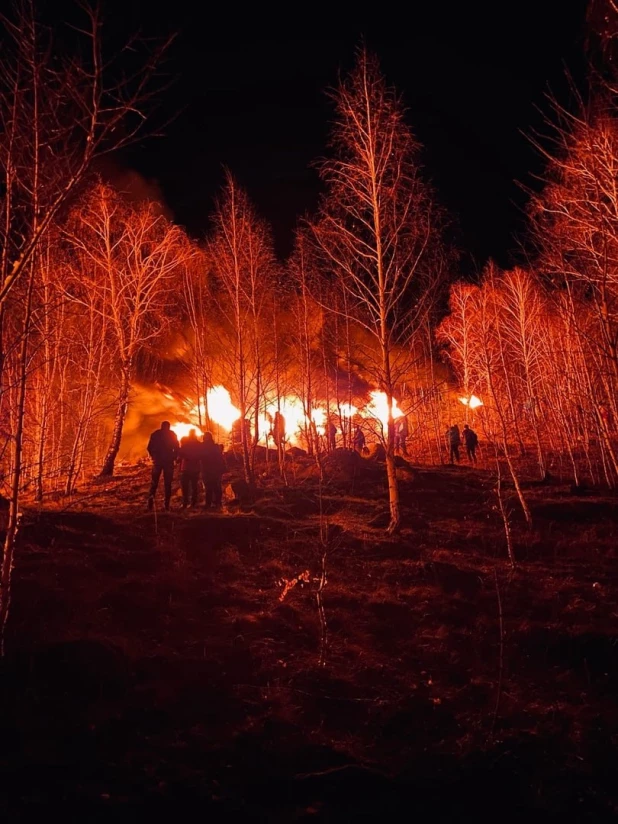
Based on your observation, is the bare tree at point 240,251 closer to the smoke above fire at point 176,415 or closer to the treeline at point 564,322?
the smoke above fire at point 176,415

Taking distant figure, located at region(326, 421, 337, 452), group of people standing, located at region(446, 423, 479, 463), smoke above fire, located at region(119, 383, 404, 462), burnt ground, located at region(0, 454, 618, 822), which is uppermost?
smoke above fire, located at region(119, 383, 404, 462)

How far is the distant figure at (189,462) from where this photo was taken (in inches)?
431

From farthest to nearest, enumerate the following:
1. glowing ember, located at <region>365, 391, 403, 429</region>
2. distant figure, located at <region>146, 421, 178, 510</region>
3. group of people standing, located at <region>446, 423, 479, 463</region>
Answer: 1. group of people standing, located at <region>446, 423, 479, 463</region>
2. glowing ember, located at <region>365, 391, 403, 429</region>
3. distant figure, located at <region>146, 421, 178, 510</region>

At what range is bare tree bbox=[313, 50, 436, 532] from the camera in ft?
34.8

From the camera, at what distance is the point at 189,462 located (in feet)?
36.2

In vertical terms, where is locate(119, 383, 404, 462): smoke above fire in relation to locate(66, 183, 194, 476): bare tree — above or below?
below

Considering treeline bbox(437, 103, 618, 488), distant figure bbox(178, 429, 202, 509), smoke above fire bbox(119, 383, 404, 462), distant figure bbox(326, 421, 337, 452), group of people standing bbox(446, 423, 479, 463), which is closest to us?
treeline bbox(437, 103, 618, 488)

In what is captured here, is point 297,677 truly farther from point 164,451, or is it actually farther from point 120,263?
point 120,263

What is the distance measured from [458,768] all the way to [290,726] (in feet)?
5.03

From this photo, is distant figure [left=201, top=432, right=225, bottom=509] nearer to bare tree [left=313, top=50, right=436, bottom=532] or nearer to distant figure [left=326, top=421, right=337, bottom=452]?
bare tree [left=313, top=50, right=436, bottom=532]

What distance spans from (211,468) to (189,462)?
1.65ft

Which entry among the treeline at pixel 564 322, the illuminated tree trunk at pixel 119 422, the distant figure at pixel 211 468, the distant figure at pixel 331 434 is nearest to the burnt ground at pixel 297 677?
the distant figure at pixel 211 468

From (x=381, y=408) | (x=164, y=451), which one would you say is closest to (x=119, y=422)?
(x=164, y=451)

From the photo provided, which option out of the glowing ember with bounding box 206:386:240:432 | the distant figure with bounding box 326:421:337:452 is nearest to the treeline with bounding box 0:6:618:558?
the glowing ember with bounding box 206:386:240:432
